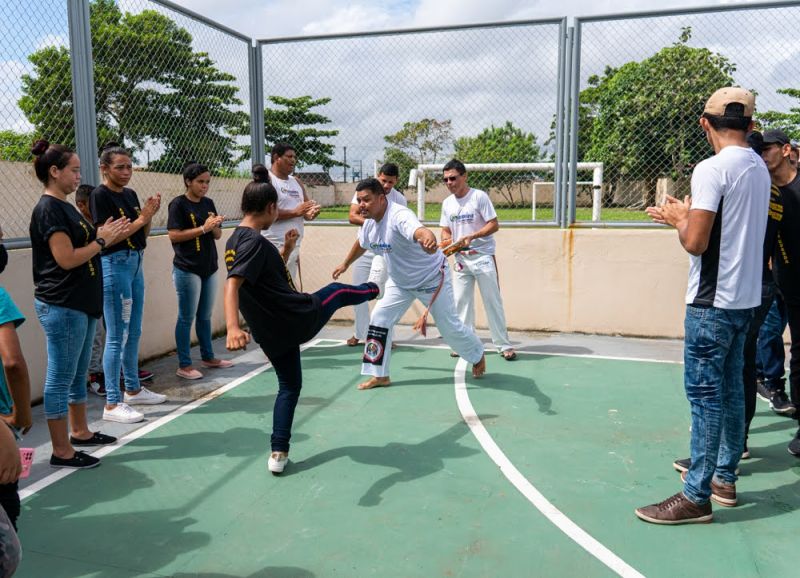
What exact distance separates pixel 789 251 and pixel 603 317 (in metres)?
3.72

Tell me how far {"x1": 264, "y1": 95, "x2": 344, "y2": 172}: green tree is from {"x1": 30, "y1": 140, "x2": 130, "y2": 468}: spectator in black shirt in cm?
465

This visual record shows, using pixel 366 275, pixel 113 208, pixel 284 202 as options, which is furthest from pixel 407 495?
pixel 284 202

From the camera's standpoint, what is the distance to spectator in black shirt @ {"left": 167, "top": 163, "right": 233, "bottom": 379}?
5.97 m

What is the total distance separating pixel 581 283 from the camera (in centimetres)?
780

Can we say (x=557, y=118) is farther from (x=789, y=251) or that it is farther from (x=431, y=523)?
(x=431, y=523)

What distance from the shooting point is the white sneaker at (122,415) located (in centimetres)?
498

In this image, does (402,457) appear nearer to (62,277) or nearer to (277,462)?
(277,462)

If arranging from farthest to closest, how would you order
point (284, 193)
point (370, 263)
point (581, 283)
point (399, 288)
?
1. point (581, 283)
2. point (370, 263)
3. point (284, 193)
4. point (399, 288)

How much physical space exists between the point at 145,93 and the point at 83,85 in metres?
1.02

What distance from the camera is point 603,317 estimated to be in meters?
7.80

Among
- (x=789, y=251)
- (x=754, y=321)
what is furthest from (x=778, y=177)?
(x=754, y=321)

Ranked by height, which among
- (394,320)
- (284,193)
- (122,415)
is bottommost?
(122,415)

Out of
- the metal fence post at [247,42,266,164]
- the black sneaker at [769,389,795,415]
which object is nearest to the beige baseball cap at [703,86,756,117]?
the black sneaker at [769,389,795,415]

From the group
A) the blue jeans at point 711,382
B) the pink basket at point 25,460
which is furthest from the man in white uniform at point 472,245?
the pink basket at point 25,460
